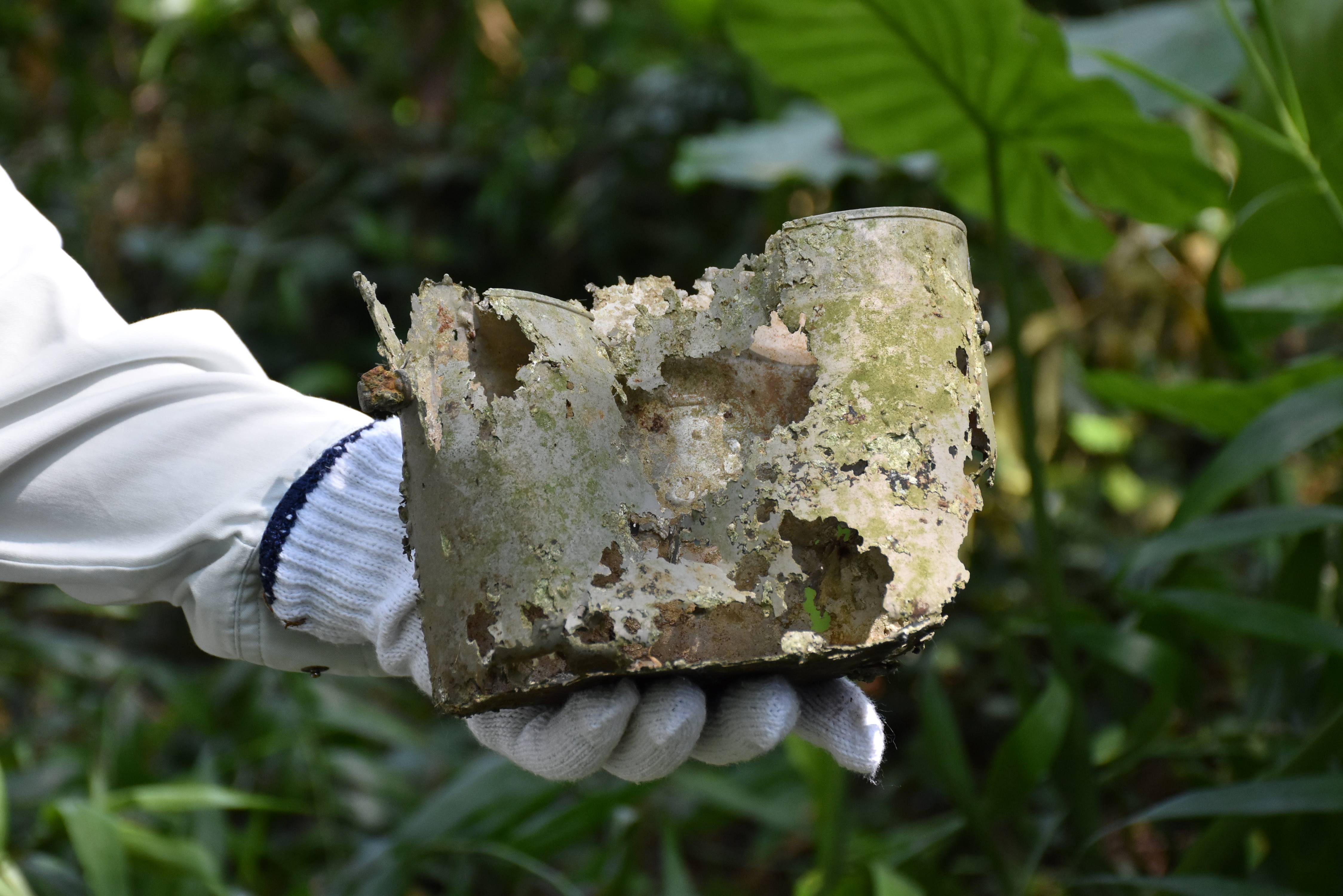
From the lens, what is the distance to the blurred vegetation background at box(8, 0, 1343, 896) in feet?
3.36

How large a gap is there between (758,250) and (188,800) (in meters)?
1.60

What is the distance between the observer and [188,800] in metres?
1.19

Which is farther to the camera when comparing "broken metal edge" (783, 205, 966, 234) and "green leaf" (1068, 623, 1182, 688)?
"green leaf" (1068, 623, 1182, 688)

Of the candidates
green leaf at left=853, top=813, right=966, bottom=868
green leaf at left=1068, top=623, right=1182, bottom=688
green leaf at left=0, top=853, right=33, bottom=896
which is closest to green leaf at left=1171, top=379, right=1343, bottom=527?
green leaf at left=1068, top=623, right=1182, bottom=688

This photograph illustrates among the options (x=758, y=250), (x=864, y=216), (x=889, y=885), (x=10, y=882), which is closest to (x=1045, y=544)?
(x=889, y=885)

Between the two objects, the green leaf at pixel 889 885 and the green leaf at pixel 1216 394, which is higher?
the green leaf at pixel 1216 394

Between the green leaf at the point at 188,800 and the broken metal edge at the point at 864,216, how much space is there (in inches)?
39.5

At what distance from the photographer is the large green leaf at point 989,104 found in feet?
3.08

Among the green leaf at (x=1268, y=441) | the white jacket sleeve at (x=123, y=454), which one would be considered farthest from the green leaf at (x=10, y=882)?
the green leaf at (x=1268, y=441)

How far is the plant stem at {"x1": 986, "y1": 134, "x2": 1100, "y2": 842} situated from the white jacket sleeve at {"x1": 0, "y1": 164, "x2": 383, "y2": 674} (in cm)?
71

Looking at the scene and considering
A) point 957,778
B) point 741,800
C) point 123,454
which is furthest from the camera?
point 741,800

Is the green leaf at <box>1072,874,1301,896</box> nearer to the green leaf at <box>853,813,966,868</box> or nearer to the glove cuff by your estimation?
the green leaf at <box>853,813,966,868</box>

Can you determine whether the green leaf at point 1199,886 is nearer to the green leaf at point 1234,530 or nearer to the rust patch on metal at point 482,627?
the green leaf at point 1234,530

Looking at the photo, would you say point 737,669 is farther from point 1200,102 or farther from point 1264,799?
point 1200,102
